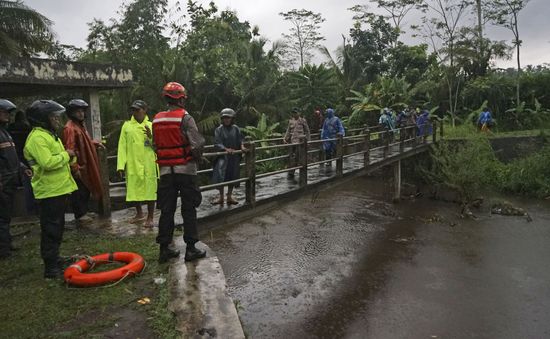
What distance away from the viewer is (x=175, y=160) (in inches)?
154

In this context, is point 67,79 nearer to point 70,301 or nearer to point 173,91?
point 173,91

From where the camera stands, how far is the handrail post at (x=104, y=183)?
554cm

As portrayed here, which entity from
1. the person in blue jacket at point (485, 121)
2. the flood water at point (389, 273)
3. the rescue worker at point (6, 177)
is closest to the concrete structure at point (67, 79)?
the rescue worker at point (6, 177)

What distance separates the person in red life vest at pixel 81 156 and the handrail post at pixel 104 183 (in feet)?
0.28

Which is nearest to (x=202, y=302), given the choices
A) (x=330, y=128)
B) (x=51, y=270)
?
(x=51, y=270)

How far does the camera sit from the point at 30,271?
4.00 metres

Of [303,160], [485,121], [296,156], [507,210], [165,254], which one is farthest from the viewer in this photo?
[485,121]

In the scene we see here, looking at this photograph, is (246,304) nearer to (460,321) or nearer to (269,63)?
(460,321)

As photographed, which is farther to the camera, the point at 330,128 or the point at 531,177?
the point at 531,177

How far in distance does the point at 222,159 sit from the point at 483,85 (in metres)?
18.3

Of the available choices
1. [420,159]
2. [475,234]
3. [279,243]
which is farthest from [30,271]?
[420,159]

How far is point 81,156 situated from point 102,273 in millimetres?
1820

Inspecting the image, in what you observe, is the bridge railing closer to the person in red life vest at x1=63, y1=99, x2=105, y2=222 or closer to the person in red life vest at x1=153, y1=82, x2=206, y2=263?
the person in red life vest at x1=63, y1=99, x2=105, y2=222

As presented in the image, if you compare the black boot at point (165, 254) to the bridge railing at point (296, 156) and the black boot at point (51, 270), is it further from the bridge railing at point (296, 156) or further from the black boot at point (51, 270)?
the bridge railing at point (296, 156)
